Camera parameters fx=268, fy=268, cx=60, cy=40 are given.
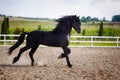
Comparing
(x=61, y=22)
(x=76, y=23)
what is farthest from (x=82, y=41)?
(x=76, y=23)

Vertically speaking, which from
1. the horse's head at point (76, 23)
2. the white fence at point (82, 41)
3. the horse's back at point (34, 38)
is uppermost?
the horse's head at point (76, 23)

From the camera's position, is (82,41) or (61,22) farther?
(82,41)

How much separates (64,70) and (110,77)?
1.73 metres

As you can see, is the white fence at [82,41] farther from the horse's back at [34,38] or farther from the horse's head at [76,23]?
the horse's head at [76,23]

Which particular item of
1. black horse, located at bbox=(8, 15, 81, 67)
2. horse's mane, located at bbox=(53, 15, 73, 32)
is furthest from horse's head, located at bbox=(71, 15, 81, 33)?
horse's mane, located at bbox=(53, 15, 73, 32)

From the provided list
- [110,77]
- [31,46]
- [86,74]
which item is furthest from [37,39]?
[110,77]

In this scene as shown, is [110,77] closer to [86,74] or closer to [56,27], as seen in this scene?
[86,74]

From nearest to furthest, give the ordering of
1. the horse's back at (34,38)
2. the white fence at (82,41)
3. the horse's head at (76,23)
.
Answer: the horse's head at (76,23)
the horse's back at (34,38)
the white fence at (82,41)

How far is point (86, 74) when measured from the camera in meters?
8.38

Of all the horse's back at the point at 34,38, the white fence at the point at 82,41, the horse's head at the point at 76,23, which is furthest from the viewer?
the white fence at the point at 82,41

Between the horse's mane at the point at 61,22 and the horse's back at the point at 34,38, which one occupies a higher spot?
the horse's mane at the point at 61,22

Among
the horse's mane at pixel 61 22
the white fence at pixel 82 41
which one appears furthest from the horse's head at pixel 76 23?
the white fence at pixel 82 41

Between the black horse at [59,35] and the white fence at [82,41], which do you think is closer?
the black horse at [59,35]

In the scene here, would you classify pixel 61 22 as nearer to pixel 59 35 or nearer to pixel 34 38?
pixel 59 35
